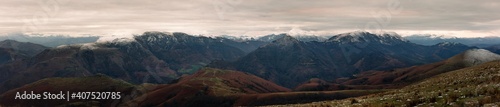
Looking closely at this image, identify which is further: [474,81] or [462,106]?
[474,81]

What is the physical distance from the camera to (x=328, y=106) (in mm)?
36250

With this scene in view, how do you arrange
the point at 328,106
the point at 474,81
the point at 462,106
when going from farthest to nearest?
the point at 474,81 → the point at 328,106 → the point at 462,106

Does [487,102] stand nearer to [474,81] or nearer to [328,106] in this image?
[328,106]

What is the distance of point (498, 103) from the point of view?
2225 cm

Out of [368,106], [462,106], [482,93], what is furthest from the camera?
[368,106]

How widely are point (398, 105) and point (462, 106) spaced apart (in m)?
6.16

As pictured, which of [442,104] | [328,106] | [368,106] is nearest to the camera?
[442,104]

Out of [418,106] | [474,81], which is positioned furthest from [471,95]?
[474,81]

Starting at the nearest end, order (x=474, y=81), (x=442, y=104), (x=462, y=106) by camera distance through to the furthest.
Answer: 1. (x=462, y=106)
2. (x=442, y=104)
3. (x=474, y=81)

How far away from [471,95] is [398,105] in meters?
5.06

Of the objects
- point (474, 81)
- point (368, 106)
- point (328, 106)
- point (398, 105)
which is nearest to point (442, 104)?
point (398, 105)

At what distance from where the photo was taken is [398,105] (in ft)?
97.2

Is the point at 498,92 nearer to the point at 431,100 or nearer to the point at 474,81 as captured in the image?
the point at 431,100

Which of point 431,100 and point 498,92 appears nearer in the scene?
point 498,92
